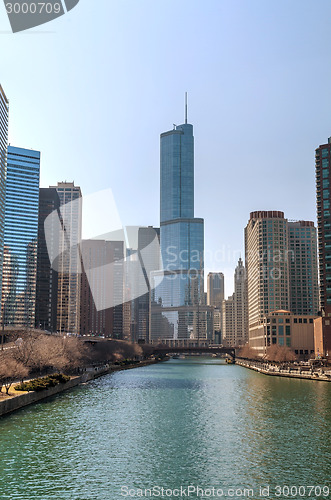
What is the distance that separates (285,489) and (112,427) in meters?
28.9

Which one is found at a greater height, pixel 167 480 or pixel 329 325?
pixel 329 325

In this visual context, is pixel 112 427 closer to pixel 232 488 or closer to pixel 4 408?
pixel 4 408

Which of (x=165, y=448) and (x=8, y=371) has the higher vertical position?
(x=8, y=371)

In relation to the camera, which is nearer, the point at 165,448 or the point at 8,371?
the point at 165,448

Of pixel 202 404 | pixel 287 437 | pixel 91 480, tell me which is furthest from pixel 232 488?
pixel 202 404

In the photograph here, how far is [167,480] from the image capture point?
42094 mm

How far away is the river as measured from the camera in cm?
4031

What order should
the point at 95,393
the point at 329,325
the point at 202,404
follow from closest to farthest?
the point at 202,404 < the point at 95,393 < the point at 329,325

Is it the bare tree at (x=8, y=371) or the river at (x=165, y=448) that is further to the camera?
the bare tree at (x=8, y=371)

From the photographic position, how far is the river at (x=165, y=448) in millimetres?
40312

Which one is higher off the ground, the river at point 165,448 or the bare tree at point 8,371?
the bare tree at point 8,371

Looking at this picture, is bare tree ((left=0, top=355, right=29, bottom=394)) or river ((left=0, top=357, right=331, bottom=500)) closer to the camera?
river ((left=0, top=357, right=331, bottom=500))

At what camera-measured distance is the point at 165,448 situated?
5322 cm

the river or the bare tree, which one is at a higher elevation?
the bare tree
